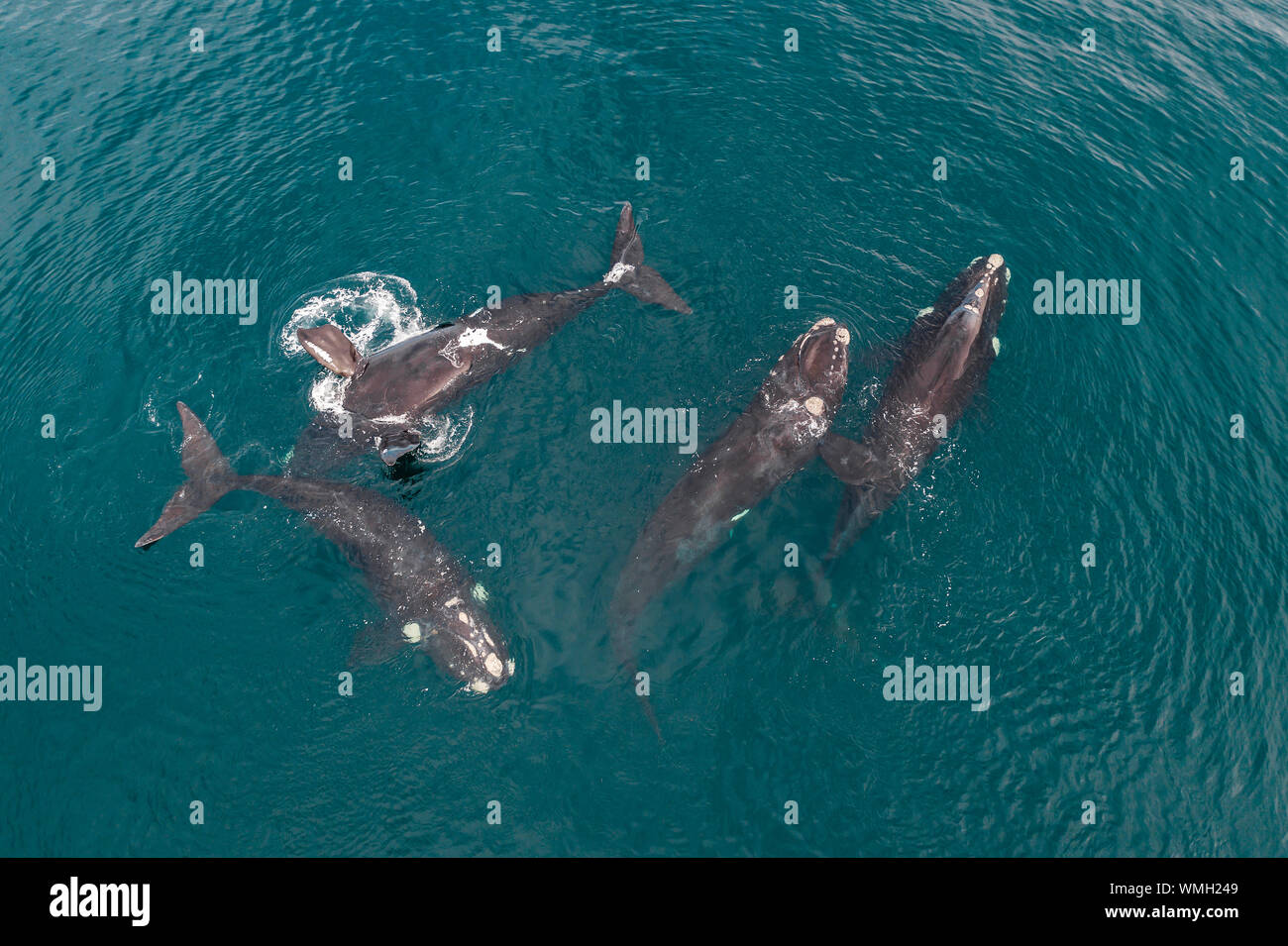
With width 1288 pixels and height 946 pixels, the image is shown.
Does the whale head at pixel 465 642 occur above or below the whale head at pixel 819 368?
below

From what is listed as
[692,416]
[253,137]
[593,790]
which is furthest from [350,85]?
[593,790]

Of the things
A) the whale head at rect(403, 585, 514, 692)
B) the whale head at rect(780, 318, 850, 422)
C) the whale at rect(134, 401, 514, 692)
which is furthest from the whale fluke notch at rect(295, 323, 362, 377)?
the whale head at rect(780, 318, 850, 422)

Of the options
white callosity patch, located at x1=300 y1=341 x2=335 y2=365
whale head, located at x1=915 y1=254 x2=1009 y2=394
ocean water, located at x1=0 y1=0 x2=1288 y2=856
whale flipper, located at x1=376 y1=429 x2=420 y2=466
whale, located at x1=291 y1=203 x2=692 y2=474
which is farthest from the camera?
whale head, located at x1=915 y1=254 x2=1009 y2=394

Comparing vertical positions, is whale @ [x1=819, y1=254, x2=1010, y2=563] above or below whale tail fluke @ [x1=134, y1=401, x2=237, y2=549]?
above

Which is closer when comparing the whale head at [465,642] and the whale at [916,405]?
the whale head at [465,642]

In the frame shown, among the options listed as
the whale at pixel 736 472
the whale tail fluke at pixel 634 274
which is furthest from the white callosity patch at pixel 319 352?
the whale at pixel 736 472

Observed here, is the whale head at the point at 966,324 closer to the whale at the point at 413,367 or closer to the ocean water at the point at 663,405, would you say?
the ocean water at the point at 663,405

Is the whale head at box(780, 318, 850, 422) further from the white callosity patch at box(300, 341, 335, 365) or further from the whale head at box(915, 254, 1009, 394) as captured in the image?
the white callosity patch at box(300, 341, 335, 365)
